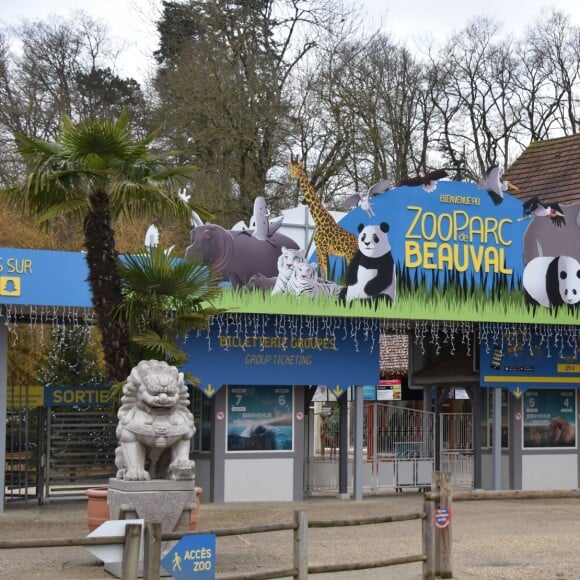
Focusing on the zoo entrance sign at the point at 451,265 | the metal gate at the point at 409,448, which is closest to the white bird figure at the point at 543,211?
the zoo entrance sign at the point at 451,265

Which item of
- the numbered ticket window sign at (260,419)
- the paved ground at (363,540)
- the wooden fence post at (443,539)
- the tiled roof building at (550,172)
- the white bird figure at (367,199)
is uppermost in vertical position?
the tiled roof building at (550,172)

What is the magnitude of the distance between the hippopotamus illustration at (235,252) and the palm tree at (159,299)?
485 centimetres

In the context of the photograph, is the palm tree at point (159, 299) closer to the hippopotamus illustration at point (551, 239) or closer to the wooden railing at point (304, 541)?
the wooden railing at point (304, 541)

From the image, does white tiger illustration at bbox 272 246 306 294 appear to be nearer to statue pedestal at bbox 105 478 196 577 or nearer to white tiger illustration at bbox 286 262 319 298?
white tiger illustration at bbox 286 262 319 298

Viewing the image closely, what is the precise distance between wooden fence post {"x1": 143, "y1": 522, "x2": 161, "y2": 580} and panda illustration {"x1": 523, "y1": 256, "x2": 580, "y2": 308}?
13684mm

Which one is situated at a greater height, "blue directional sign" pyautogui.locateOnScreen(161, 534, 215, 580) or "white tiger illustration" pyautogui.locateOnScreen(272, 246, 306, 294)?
"white tiger illustration" pyautogui.locateOnScreen(272, 246, 306, 294)

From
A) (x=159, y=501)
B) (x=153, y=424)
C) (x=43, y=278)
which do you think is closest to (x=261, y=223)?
(x=43, y=278)

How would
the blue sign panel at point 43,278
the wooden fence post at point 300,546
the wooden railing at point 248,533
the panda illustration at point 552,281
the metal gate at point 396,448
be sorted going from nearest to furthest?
the wooden railing at point 248,533 < the wooden fence post at point 300,546 < the blue sign panel at point 43,278 < the panda illustration at point 552,281 < the metal gate at point 396,448

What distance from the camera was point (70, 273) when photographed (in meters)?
17.7

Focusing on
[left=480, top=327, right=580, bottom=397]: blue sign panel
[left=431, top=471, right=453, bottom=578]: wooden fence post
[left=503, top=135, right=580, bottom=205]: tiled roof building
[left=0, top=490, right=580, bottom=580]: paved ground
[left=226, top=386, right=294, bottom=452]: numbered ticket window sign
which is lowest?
[left=0, top=490, right=580, bottom=580]: paved ground

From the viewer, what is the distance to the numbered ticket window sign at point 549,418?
2341 cm

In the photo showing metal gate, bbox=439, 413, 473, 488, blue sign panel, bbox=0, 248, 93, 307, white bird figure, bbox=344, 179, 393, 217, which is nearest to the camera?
blue sign panel, bbox=0, 248, 93, 307

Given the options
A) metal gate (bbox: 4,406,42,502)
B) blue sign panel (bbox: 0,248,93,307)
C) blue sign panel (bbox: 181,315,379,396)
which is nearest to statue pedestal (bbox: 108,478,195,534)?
blue sign panel (bbox: 0,248,93,307)

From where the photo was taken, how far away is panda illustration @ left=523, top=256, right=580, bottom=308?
21.7 meters
